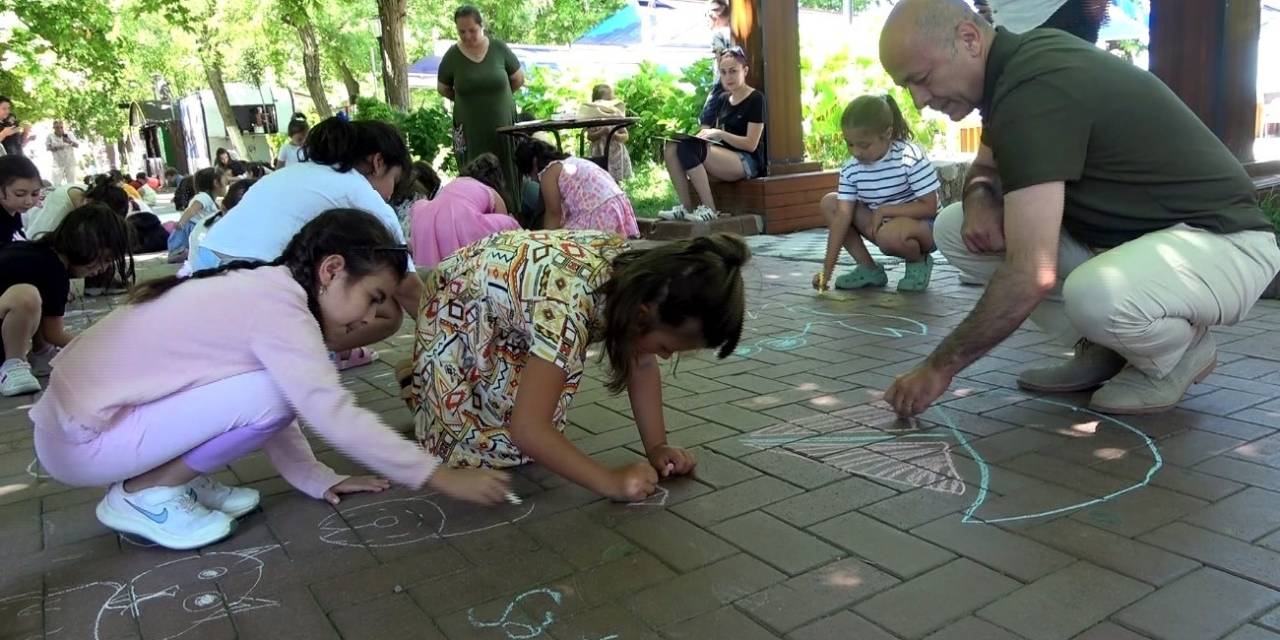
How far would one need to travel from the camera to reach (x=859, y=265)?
504 cm

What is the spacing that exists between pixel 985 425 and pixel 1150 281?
1.91 ft

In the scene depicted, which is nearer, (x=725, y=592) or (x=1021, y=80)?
(x=725, y=592)

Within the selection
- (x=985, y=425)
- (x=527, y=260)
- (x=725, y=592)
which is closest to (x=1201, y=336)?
(x=985, y=425)

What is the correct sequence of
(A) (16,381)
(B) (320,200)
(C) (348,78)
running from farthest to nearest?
(C) (348,78), (A) (16,381), (B) (320,200)

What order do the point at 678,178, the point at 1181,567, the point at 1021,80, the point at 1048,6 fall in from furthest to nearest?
the point at 678,178 < the point at 1048,6 < the point at 1021,80 < the point at 1181,567

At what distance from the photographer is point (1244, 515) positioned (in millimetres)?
2023

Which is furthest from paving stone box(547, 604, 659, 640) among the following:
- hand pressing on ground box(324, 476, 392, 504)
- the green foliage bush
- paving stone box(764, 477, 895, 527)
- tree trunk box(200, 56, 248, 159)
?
tree trunk box(200, 56, 248, 159)

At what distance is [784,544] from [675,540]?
238 mm

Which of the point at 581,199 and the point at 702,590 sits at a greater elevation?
the point at 581,199

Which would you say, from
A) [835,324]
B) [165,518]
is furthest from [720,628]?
[835,324]

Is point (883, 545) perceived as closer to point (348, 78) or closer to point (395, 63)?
point (395, 63)

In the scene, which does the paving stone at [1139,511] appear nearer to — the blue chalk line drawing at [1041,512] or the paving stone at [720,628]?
the blue chalk line drawing at [1041,512]

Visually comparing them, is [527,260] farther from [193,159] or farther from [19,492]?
[193,159]

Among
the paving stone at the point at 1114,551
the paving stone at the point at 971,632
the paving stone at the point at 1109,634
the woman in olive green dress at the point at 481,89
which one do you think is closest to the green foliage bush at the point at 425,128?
the woman in olive green dress at the point at 481,89
